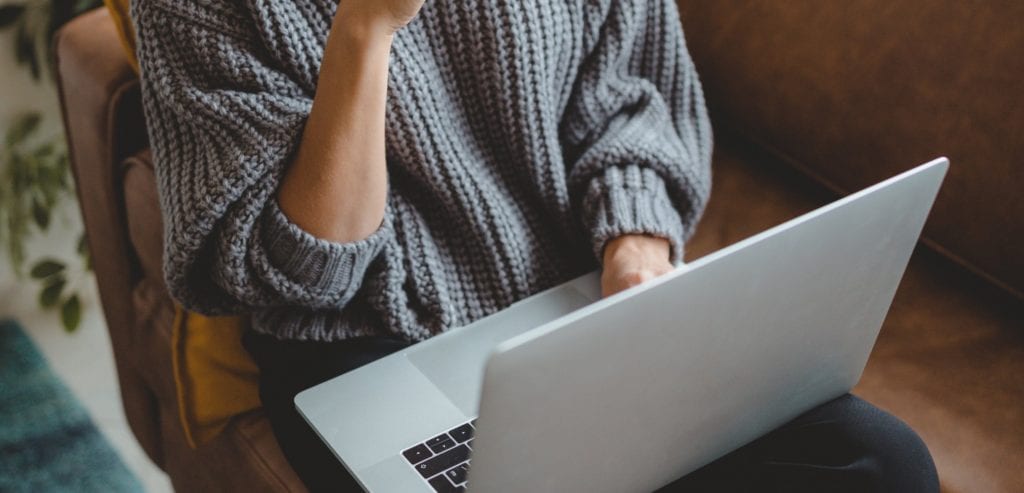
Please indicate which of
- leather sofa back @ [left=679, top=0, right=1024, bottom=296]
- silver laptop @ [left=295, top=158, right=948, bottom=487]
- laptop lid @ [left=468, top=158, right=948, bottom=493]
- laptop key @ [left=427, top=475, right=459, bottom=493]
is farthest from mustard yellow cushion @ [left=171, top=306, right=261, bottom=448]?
leather sofa back @ [left=679, top=0, right=1024, bottom=296]

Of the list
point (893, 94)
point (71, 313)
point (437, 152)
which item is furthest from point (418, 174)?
point (71, 313)

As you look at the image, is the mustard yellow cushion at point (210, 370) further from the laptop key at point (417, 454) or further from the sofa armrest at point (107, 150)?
the laptop key at point (417, 454)

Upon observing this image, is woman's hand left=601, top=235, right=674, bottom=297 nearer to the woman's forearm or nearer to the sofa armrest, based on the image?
the woman's forearm

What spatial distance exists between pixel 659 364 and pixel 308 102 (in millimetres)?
434

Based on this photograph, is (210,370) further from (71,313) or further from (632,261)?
(71,313)

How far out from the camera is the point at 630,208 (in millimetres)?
1026

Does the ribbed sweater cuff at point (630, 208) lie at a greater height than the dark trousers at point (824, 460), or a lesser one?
greater

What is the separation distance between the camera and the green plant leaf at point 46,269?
1633 mm

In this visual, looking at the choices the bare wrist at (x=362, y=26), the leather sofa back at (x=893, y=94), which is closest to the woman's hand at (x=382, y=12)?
the bare wrist at (x=362, y=26)

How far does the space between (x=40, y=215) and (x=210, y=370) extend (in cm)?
76

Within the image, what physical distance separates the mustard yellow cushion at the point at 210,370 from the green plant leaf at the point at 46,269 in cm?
63

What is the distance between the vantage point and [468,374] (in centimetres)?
89

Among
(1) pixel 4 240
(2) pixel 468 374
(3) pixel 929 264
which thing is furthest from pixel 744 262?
(1) pixel 4 240

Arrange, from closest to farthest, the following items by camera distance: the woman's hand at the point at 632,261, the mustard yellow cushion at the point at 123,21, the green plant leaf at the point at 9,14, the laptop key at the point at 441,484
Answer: the laptop key at the point at 441,484 < the woman's hand at the point at 632,261 < the mustard yellow cushion at the point at 123,21 < the green plant leaf at the point at 9,14
